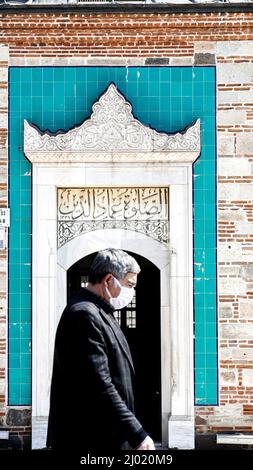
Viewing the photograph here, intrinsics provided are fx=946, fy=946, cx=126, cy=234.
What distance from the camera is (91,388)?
5.05 metres

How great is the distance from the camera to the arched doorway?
12.2m

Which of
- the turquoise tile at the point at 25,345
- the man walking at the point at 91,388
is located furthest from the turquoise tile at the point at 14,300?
the man walking at the point at 91,388

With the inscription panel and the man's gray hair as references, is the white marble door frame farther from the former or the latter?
the man's gray hair

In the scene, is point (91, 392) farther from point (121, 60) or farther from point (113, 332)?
point (121, 60)

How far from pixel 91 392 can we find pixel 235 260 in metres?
6.01

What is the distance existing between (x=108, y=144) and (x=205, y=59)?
5.00 feet

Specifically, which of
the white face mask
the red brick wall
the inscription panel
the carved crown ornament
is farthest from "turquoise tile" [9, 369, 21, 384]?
the white face mask

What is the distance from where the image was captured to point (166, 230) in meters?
11.1

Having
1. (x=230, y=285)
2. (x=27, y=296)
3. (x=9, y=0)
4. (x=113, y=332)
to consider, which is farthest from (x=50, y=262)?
(x=113, y=332)

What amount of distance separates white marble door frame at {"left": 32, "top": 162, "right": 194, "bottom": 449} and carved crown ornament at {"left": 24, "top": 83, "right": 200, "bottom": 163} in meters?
0.10

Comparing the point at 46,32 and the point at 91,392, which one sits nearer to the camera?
the point at 91,392

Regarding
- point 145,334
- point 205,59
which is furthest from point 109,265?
point 145,334

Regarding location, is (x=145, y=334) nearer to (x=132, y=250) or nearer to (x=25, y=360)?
(x=132, y=250)

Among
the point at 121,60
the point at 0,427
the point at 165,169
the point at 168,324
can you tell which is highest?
the point at 121,60
